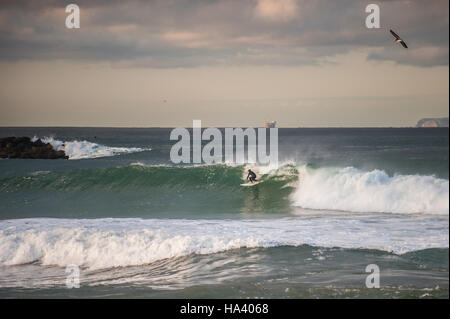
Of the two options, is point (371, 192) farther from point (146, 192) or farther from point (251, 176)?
point (146, 192)

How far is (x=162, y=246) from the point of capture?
10531mm

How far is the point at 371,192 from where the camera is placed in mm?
16375

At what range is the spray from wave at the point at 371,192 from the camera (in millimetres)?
14406

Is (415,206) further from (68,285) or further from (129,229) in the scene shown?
(68,285)

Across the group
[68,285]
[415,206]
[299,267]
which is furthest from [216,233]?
[415,206]

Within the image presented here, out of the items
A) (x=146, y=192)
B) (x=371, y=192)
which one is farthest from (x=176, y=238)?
(x=146, y=192)

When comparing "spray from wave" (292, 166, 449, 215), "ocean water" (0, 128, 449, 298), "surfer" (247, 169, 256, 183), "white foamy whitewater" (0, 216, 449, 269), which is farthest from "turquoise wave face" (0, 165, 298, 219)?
"white foamy whitewater" (0, 216, 449, 269)

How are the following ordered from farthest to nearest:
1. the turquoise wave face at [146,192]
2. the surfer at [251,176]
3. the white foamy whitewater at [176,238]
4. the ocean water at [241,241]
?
the surfer at [251,176] < the turquoise wave face at [146,192] < the white foamy whitewater at [176,238] < the ocean water at [241,241]

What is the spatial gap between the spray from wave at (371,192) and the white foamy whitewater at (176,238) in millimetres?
1896

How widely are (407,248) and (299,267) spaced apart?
7.93 ft

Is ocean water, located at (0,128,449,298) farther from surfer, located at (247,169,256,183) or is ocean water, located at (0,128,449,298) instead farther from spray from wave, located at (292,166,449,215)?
surfer, located at (247,169,256,183)

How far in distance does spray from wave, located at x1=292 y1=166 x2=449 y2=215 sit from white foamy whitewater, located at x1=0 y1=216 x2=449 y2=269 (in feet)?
6.22

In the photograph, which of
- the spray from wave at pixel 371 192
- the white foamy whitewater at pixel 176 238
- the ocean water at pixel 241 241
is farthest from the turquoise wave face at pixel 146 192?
the white foamy whitewater at pixel 176 238

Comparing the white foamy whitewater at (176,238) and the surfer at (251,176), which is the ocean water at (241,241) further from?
the surfer at (251,176)
